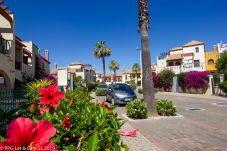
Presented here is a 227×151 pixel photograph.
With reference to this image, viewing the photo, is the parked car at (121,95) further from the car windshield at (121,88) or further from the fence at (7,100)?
the fence at (7,100)

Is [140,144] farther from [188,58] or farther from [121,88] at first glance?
[188,58]

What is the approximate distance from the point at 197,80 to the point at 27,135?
36757mm

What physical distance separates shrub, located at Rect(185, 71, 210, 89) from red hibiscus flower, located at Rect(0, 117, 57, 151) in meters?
35.8

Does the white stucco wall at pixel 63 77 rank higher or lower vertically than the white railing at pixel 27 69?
lower

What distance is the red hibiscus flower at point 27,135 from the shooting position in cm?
106

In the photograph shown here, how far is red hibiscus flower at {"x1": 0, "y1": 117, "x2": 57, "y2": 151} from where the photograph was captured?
3.49 ft

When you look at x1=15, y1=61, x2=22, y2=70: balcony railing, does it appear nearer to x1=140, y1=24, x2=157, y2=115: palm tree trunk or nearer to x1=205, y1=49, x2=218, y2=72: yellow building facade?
x1=140, y1=24, x2=157, y2=115: palm tree trunk

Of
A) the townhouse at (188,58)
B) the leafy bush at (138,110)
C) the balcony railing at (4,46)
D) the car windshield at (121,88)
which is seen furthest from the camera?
the townhouse at (188,58)

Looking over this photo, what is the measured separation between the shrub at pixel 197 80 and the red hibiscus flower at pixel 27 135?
35845 mm

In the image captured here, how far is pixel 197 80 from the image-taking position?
118 ft

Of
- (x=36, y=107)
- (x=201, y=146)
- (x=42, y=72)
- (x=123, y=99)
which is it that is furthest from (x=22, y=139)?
(x=42, y=72)

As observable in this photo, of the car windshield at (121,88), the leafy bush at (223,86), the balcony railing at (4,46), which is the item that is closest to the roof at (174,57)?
the leafy bush at (223,86)

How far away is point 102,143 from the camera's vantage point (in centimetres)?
275

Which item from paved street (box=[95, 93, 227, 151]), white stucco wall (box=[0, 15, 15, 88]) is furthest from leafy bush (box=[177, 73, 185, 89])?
paved street (box=[95, 93, 227, 151])
